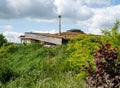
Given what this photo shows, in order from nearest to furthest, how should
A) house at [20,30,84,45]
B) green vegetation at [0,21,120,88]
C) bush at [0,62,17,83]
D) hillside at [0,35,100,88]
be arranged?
green vegetation at [0,21,120,88] < hillside at [0,35,100,88] < bush at [0,62,17,83] < house at [20,30,84,45]

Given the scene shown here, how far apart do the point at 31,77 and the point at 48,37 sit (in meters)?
28.6

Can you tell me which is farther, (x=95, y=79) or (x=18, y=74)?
(x=18, y=74)

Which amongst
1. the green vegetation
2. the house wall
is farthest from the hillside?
the house wall

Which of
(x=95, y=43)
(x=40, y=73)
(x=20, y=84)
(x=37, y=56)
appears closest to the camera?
(x=20, y=84)

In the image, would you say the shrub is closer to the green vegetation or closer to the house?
the green vegetation

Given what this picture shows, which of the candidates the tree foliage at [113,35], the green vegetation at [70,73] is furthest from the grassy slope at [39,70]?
the tree foliage at [113,35]

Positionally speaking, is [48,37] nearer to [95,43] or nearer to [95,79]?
[95,43]

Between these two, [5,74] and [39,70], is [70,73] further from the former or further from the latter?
[39,70]

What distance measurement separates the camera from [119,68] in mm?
8906

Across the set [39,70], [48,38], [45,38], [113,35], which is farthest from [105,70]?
[45,38]

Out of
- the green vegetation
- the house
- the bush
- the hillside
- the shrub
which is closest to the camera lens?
the shrub

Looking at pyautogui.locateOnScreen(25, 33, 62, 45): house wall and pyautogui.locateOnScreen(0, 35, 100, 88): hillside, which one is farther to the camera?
pyautogui.locateOnScreen(25, 33, 62, 45): house wall

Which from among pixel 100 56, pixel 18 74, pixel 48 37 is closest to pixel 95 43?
pixel 18 74

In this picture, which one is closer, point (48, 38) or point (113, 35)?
point (113, 35)
